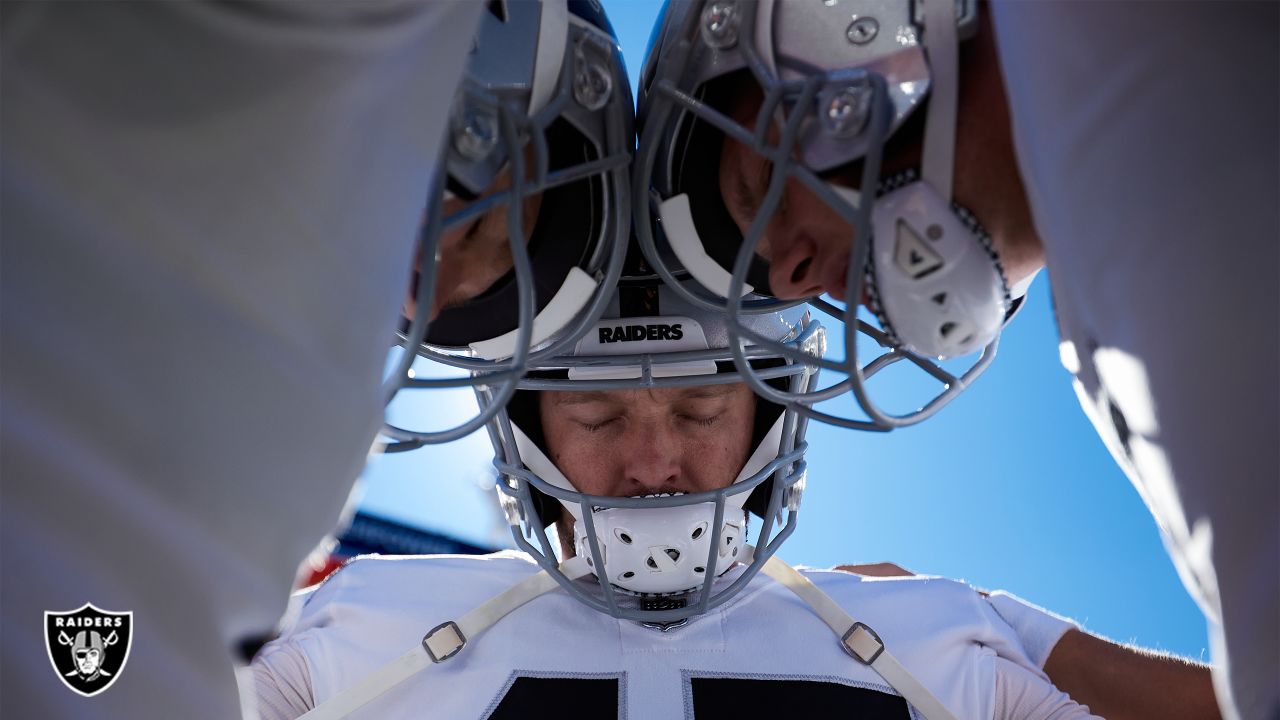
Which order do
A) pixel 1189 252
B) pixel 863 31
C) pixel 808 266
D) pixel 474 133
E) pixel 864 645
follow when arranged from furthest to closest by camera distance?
1. pixel 864 645
2. pixel 808 266
3. pixel 863 31
4. pixel 474 133
5. pixel 1189 252

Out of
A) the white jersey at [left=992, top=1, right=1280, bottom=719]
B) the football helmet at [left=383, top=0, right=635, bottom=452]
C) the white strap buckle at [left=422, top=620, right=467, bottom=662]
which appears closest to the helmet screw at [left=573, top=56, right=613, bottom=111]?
the football helmet at [left=383, top=0, right=635, bottom=452]

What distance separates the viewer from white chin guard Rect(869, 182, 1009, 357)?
101cm

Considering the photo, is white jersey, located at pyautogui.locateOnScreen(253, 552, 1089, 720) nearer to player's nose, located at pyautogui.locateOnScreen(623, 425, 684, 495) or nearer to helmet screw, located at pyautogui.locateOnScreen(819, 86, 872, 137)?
player's nose, located at pyautogui.locateOnScreen(623, 425, 684, 495)

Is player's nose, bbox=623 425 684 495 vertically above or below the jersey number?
above

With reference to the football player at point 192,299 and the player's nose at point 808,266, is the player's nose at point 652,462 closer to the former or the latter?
the player's nose at point 808,266

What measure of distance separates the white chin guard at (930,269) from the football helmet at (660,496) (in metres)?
0.44

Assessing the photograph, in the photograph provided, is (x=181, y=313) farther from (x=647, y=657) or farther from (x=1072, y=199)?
(x=647, y=657)

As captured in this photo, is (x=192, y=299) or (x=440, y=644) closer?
(x=192, y=299)

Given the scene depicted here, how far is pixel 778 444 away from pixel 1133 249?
1.02 meters

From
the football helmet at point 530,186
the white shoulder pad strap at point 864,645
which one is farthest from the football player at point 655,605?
the football helmet at point 530,186

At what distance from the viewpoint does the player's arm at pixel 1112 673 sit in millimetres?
1647

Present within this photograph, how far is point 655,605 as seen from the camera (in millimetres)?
1694

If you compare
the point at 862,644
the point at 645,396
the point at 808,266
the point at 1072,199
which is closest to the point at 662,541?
the point at 645,396

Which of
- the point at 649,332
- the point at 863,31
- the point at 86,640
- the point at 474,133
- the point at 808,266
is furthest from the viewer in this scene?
the point at 649,332
